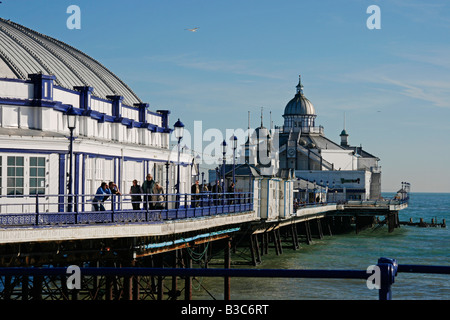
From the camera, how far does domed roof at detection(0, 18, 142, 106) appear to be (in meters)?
29.9

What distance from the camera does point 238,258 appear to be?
4919 cm

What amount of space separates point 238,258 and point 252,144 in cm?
5794

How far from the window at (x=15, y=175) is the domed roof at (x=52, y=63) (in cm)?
583

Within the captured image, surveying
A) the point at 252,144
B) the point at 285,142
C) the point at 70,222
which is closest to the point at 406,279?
the point at 70,222

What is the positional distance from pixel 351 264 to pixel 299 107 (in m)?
83.1

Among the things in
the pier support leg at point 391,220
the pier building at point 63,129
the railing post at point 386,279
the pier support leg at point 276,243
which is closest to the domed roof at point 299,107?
the pier support leg at point 391,220

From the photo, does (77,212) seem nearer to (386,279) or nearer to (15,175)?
(15,175)

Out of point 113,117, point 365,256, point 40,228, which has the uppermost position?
point 113,117

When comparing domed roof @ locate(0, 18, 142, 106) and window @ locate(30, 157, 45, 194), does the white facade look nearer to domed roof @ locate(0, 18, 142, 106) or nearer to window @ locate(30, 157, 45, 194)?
window @ locate(30, 157, 45, 194)

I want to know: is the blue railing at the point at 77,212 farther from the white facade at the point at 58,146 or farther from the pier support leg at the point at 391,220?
the pier support leg at the point at 391,220

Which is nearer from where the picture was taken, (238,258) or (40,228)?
(40,228)

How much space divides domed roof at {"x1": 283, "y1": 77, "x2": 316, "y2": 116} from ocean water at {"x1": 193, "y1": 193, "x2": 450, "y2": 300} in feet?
132
